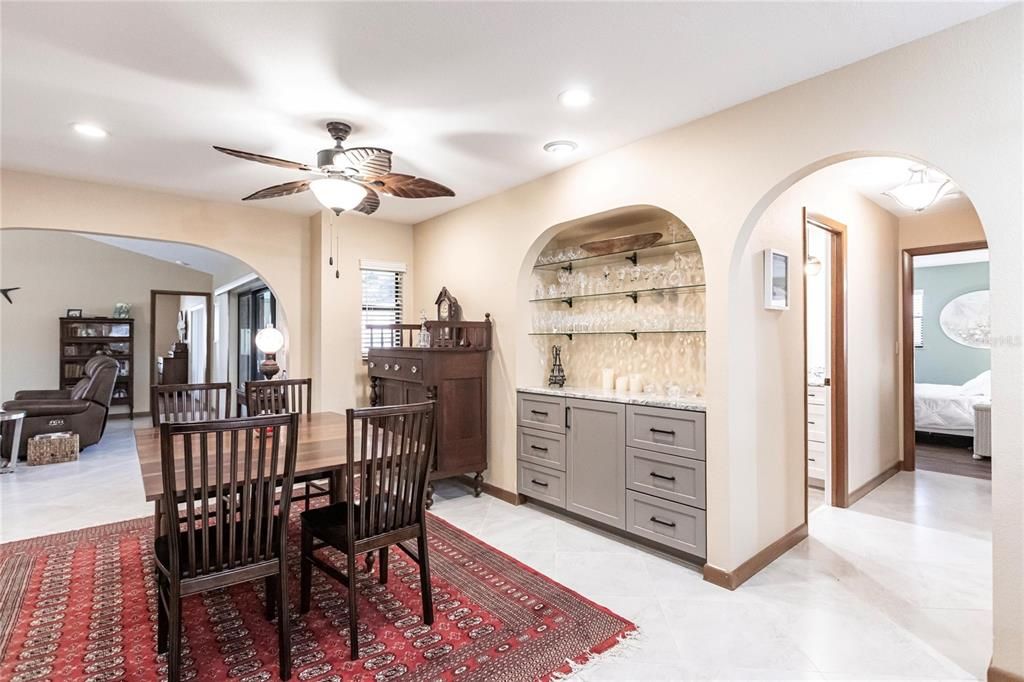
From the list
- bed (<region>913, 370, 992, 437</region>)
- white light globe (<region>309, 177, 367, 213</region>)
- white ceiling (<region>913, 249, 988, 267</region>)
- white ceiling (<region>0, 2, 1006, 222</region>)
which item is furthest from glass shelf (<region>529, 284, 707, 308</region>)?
white ceiling (<region>913, 249, 988, 267</region>)

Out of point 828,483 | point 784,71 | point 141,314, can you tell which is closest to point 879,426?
point 828,483

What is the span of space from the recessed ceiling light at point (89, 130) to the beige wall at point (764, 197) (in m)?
2.60

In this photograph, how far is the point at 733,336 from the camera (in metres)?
2.77

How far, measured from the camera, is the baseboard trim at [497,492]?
4.07 metres

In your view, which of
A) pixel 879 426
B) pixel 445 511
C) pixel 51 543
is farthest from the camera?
pixel 879 426

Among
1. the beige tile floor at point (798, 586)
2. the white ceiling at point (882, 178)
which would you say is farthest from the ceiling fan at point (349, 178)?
the white ceiling at point (882, 178)

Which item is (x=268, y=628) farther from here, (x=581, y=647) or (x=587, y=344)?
(x=587, y=344)

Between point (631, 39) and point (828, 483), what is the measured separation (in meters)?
3.65

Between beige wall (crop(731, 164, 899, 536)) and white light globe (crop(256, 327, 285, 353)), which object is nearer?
beige wall (crop(731, 164, 899, 536))

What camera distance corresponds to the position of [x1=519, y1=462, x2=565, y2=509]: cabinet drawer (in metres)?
3.71

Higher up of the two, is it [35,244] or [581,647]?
[35,244]

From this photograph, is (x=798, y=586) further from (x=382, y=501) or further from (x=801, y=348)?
(x=382, y=501)

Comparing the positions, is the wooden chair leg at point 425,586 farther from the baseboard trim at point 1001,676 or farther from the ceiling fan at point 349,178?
the baseboard trim at point 1001,676

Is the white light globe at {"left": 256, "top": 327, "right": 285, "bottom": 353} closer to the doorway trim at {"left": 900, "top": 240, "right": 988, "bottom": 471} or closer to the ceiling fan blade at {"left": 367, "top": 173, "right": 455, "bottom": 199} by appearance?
the ceiling fan blade at {"left": 367, "top": 173, "right": 455, "bottom": 199}
